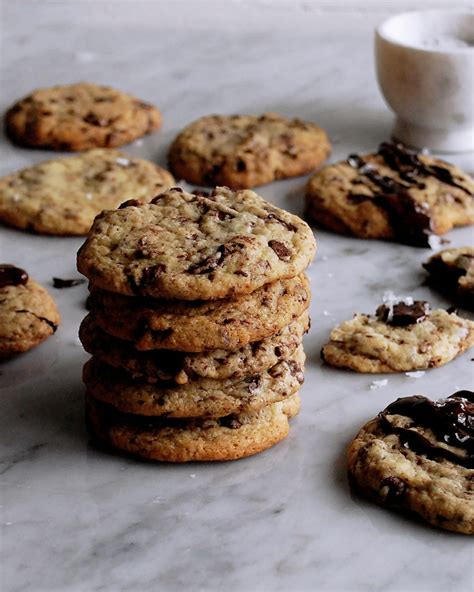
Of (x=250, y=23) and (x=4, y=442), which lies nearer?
(x=4, y=442)

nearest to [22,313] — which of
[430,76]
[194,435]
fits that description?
[194,435]

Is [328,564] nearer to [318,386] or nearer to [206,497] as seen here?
[206,497]

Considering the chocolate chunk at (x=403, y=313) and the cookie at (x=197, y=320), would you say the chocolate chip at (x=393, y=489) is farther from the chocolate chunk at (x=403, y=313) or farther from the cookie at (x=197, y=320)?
the chocolate chunk at (x=403, y=313)

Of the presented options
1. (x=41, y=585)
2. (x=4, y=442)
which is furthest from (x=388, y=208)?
(x=41, y=585)

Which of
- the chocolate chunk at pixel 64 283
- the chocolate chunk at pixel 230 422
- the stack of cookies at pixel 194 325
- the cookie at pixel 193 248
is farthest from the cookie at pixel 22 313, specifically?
the chocolate chunk at pixel 230 422

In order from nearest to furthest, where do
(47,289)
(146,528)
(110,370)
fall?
(146,528) → (110,370) → (47,289)

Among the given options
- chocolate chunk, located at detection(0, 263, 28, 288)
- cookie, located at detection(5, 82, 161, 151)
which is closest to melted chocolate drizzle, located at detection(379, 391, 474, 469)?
chocolate chunk, located at detection(0, 263, 28, 288)

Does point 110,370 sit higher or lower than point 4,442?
higher
